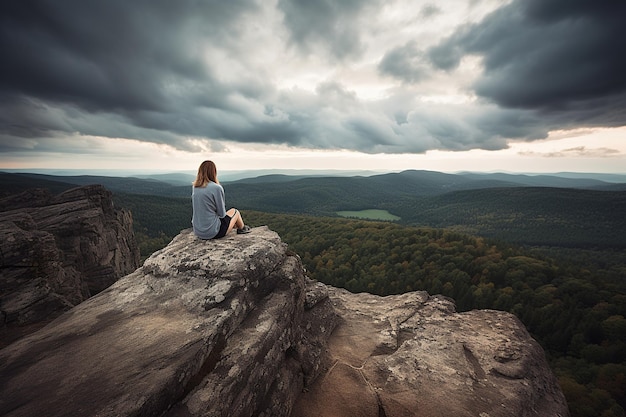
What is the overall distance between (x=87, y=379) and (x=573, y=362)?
65824 millimetres

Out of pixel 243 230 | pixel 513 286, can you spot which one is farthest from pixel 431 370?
pixel 513 286

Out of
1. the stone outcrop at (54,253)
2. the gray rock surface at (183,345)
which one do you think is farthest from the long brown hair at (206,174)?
the stone outcrop at (54,253)

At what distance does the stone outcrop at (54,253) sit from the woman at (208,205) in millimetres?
7514

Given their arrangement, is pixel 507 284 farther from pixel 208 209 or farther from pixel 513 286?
pixel 208 209

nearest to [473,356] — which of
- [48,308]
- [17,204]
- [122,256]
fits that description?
[48,308]

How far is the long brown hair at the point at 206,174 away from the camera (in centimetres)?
1051

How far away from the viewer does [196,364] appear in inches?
252

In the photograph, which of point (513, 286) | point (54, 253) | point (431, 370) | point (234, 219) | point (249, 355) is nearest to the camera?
point (249, 355)

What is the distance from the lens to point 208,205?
10492 mm

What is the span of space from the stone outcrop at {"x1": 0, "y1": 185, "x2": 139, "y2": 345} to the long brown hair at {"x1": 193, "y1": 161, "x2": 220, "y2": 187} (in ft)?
27.9

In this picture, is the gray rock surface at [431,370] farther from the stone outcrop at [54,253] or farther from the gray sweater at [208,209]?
the stone outcrop at [54,253]

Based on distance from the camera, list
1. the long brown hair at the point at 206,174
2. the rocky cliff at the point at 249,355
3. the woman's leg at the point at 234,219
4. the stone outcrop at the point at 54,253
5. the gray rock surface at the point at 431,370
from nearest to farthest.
A: the rocky cliff at the point at 249,355
the gray rock surface at the point at 431,370
the long brown hair at the point at 206,174
the stone outcrop at the point at 54,253
the woman's leg at the point at 234,219

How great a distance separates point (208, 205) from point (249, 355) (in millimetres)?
5754

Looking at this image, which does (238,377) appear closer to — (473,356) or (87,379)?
(87,379)
